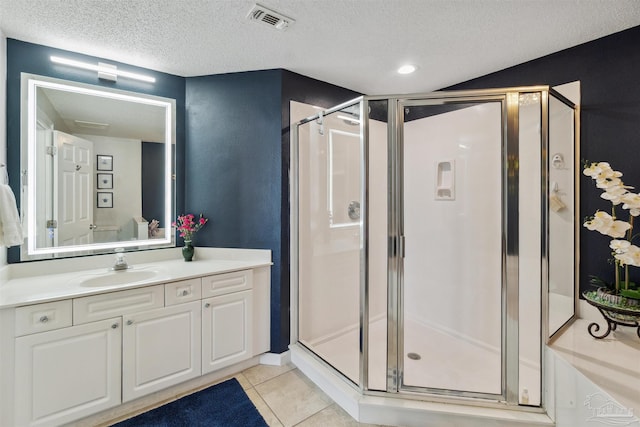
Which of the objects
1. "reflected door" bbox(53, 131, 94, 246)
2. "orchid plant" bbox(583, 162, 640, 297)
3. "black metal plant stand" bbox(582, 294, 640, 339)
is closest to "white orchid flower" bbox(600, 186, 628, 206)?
"orchid plant" bbox(583, 162, 640, 297)

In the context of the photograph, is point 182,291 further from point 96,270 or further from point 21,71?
point 21,71

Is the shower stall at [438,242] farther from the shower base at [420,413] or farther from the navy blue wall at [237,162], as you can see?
the navy blue wall at [237,162]

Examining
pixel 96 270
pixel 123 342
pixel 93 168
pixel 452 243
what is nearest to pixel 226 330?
pixel 123 342

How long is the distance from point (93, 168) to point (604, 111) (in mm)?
3552

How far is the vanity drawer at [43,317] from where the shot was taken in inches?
60.0

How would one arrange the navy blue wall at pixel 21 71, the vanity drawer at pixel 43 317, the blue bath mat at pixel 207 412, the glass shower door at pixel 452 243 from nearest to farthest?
the vanity drawer at pixel 43 317
the blue bath mat at pixel 207 412
the navy blue wall at pixel 21 71
the glass shower door at pixel 452 243

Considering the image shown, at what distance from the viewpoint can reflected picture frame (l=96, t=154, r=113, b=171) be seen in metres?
2.21

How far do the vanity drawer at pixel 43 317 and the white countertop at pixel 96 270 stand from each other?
0.04 meters

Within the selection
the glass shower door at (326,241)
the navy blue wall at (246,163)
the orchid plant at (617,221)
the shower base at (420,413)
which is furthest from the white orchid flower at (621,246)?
the navy blue wall at (246,163)

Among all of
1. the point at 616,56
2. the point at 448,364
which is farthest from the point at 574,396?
the point at 616,56

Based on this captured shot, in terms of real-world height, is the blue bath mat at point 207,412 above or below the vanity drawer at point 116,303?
below

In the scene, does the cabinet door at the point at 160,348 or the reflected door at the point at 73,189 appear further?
the reflected door at the point at 73,189

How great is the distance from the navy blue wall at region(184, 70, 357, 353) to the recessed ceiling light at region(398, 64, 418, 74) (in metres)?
0.75

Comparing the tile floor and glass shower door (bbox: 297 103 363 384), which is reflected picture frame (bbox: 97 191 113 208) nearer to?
glass shower door (bbox: 297 103 363 384)
